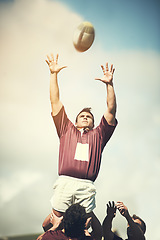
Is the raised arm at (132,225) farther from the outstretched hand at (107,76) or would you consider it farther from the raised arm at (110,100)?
the outstretched hand at (107,76)

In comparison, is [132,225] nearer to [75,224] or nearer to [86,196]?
[86,196]

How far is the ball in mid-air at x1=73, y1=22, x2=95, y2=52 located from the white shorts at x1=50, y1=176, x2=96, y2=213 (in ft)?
6.47

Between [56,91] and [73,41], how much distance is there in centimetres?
100

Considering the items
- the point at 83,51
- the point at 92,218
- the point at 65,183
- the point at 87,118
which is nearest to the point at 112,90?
the point at 87,118

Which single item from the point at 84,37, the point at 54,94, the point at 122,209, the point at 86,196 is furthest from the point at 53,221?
the point at 84,37

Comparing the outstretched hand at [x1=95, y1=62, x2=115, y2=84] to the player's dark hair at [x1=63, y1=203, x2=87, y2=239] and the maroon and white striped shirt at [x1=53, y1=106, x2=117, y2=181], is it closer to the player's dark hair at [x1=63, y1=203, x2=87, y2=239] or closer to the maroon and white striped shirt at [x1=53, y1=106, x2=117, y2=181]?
the maroon and white striped shirt at [x1=53, y1=106, x2=117, y2=181]

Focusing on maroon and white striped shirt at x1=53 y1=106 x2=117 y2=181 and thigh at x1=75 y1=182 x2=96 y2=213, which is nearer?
thigh at x1=75 y1=182 x2=96 y2=213

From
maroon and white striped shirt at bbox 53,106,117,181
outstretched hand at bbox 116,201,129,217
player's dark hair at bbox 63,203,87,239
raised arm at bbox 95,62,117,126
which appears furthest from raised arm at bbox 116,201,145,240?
player's dark hair at bbox 63,203,87,239

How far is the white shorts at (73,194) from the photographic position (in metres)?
4.30

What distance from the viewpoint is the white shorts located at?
4.30m

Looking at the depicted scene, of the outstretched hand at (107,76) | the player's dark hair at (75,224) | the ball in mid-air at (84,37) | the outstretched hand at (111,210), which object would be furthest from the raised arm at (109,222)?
the ball in mid-air at (84,37)

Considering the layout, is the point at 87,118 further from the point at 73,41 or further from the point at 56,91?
the point at 73,41

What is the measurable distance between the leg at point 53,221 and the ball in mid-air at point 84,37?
235 cm

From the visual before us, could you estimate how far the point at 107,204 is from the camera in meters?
4.49
